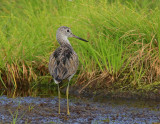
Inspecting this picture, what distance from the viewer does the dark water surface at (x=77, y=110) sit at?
6.44 metres

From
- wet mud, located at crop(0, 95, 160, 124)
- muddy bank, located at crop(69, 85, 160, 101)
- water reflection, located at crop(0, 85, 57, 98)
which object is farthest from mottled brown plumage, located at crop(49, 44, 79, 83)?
water reflection, located at crop(0, 85, 57, 98)

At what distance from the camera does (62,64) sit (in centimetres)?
689

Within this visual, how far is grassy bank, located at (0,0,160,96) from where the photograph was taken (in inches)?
324

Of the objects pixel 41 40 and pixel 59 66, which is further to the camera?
pixel 41 40

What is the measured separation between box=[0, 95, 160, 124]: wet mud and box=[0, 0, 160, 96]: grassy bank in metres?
0.72

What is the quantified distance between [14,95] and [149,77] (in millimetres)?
3064

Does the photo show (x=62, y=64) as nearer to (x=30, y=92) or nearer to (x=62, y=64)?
(x=62, y=64)

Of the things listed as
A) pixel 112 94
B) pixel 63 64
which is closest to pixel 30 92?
pixel 112 94

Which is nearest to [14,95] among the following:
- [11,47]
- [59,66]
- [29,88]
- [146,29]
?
[29,88]

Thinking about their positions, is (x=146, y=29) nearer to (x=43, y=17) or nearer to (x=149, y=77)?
(x=149, y=77)

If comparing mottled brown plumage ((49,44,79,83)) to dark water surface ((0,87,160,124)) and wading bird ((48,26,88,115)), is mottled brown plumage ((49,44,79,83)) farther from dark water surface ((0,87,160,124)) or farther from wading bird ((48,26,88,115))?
dark water surface ((0,87,160,124))

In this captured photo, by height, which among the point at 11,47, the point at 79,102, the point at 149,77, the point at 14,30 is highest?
the point at 14,30

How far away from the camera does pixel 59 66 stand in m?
6.84

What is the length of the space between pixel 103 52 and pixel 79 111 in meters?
1.79
